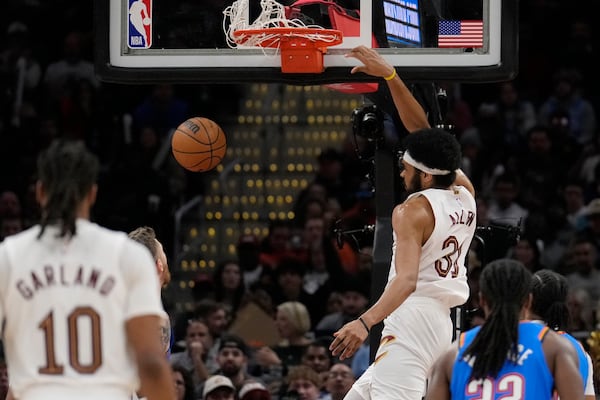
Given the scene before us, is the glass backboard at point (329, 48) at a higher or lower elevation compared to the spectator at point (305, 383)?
higher

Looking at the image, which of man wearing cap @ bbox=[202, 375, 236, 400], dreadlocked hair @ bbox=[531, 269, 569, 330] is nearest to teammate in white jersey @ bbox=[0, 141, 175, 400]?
dreadlocked hair @ bbox=[531, 269, 569, 330]

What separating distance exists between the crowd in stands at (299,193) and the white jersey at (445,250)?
1.86 metres

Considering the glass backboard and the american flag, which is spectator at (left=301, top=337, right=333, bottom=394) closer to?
the glass backboard

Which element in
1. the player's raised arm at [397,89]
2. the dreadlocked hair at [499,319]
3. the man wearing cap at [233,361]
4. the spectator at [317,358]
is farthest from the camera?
the spectator at [317,358]

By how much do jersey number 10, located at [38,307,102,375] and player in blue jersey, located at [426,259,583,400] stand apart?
56.7 inches

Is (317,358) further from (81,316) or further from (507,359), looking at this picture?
(81,316)

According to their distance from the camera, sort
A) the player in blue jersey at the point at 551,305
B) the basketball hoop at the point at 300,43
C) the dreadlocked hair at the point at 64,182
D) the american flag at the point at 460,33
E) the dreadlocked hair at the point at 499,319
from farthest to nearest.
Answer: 1. the american flag at the point at 460,33
2. the basketball hoop at the point at 300,43
3. the player in blue jersey at the point at 551,305
4. the dreadlocked hair at the point at 499,319
5. the dreadlocked hair at the point at 64,182

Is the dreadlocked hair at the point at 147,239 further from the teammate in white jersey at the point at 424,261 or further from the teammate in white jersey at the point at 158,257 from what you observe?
the teammate in white jersey at the point at 424,261

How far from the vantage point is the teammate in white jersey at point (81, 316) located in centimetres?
458

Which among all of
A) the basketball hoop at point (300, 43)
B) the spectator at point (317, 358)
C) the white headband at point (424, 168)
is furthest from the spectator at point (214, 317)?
the white headband at point (424, 168)

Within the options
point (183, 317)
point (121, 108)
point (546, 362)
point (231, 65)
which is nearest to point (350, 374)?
point (183, 317)

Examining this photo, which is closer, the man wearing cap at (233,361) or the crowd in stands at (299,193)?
the man wearing cap at (233,361)

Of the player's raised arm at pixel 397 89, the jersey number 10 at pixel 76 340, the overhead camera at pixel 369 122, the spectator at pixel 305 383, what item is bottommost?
the spectator at pixel 305 383

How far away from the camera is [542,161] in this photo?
14453 mm
